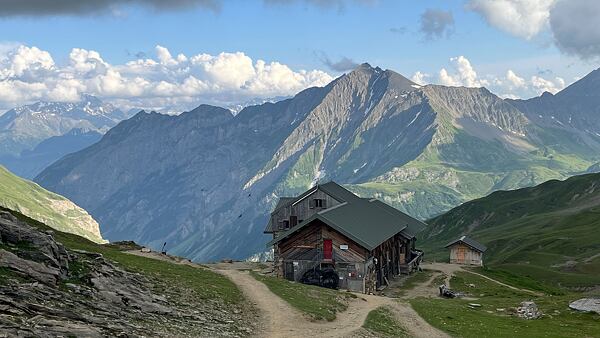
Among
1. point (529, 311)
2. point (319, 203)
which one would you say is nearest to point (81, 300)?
point (529, 311)

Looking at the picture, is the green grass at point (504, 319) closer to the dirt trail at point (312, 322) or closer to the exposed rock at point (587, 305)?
the exposed rock at point (587, 305)

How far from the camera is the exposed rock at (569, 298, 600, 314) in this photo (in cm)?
6325

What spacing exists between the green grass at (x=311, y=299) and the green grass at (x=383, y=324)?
2876 mm

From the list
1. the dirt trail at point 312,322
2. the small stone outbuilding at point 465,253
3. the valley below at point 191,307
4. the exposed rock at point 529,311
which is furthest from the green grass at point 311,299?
the small stone outbuilding at point 465,253

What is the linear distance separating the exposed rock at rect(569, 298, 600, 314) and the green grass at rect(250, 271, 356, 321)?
964 inches

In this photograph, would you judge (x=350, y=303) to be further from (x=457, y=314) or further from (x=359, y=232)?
(x=359, y=232)

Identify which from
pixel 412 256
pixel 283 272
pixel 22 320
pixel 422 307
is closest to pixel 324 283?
pixel 283 272

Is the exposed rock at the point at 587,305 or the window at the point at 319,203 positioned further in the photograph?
the window at the point at 319,203

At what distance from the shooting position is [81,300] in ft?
111

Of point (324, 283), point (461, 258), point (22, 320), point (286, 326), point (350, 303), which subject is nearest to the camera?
point (22, 320)

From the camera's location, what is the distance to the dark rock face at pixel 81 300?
92.3ft

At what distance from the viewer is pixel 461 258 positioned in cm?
13238

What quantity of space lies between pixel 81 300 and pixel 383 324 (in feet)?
79.6

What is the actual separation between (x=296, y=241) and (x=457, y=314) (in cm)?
3105
